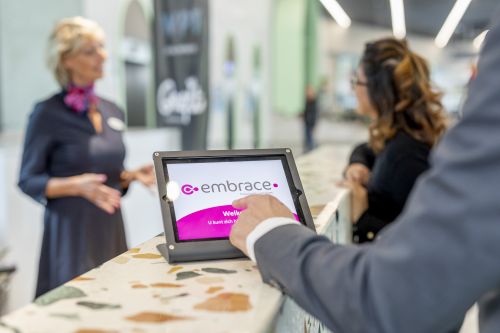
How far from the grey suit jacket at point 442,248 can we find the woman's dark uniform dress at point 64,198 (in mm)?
2033

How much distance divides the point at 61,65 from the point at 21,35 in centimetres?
165

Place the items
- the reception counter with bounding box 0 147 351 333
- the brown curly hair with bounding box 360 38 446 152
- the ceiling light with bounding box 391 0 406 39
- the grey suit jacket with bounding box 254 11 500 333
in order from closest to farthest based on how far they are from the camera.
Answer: the grey suit jacket with bounding box 254 11 500 333, the reception counter with bounding box 0 147 351 333, the brown curly hair with bounding box 360 38 446 152, the ceiling light with bounding box 391 0 406 39

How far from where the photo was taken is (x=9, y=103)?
4023 millimetres

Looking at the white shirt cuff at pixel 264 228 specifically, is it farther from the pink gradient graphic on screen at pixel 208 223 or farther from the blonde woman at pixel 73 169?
the blonde woman at pixel 73 169

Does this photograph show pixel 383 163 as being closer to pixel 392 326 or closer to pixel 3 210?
pixel 392 326

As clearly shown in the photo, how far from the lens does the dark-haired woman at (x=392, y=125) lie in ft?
6.44

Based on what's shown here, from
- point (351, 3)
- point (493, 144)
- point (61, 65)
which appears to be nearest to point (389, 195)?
point (493, 144)

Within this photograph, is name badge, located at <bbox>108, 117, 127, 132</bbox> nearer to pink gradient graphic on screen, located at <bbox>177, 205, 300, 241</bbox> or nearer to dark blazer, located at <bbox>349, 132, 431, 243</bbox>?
dark blazer, located at <bbox>349, 132, 431, 243</bbox>

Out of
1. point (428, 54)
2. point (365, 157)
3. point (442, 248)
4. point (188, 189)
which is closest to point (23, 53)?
point (365, 157)

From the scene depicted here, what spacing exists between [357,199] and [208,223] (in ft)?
4.04

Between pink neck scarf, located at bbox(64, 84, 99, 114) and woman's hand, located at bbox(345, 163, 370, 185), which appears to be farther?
pink neck scarf, located at bbox(64, 84, 99, 114)

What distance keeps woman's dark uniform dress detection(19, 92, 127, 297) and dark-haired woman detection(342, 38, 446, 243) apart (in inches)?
46.3

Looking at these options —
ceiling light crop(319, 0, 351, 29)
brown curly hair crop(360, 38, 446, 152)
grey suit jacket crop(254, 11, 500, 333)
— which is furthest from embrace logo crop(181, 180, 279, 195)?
ceiling light crop(319, 0, 351, 29)

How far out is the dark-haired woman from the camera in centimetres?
196
